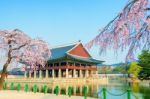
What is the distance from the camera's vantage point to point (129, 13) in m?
6.63

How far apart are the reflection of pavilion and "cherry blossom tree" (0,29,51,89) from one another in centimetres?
2668

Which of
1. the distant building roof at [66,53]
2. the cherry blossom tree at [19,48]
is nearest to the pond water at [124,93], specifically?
the cherry blossom tree at [19,48]

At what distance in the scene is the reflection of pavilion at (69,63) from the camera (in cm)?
5978

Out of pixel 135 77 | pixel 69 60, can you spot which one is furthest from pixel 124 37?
pixel 135 77

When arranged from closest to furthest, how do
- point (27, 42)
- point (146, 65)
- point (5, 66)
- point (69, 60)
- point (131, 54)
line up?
point (131, 54) < point (5, 66) < point (27, 42) < point (146, 65) < point (69, 60)

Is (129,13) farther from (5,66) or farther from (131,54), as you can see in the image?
(5,66)

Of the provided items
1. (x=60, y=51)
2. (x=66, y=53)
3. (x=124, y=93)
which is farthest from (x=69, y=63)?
(x=124, y=93)

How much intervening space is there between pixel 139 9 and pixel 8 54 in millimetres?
22680

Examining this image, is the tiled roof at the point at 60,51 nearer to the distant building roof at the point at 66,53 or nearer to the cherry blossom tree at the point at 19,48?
the distant building roof at the point at 66,53

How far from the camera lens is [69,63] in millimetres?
61406

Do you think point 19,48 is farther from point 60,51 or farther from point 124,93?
point 60,51

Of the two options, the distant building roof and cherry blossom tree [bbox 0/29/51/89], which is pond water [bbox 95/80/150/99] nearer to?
cherry blossom tree [bbox 0/29/51/89]

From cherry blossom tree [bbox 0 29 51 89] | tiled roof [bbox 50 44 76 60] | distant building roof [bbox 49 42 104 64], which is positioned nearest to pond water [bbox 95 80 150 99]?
cherry blossom tree [bbox 0 29 51 89]

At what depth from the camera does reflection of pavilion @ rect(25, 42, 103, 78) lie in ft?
196
